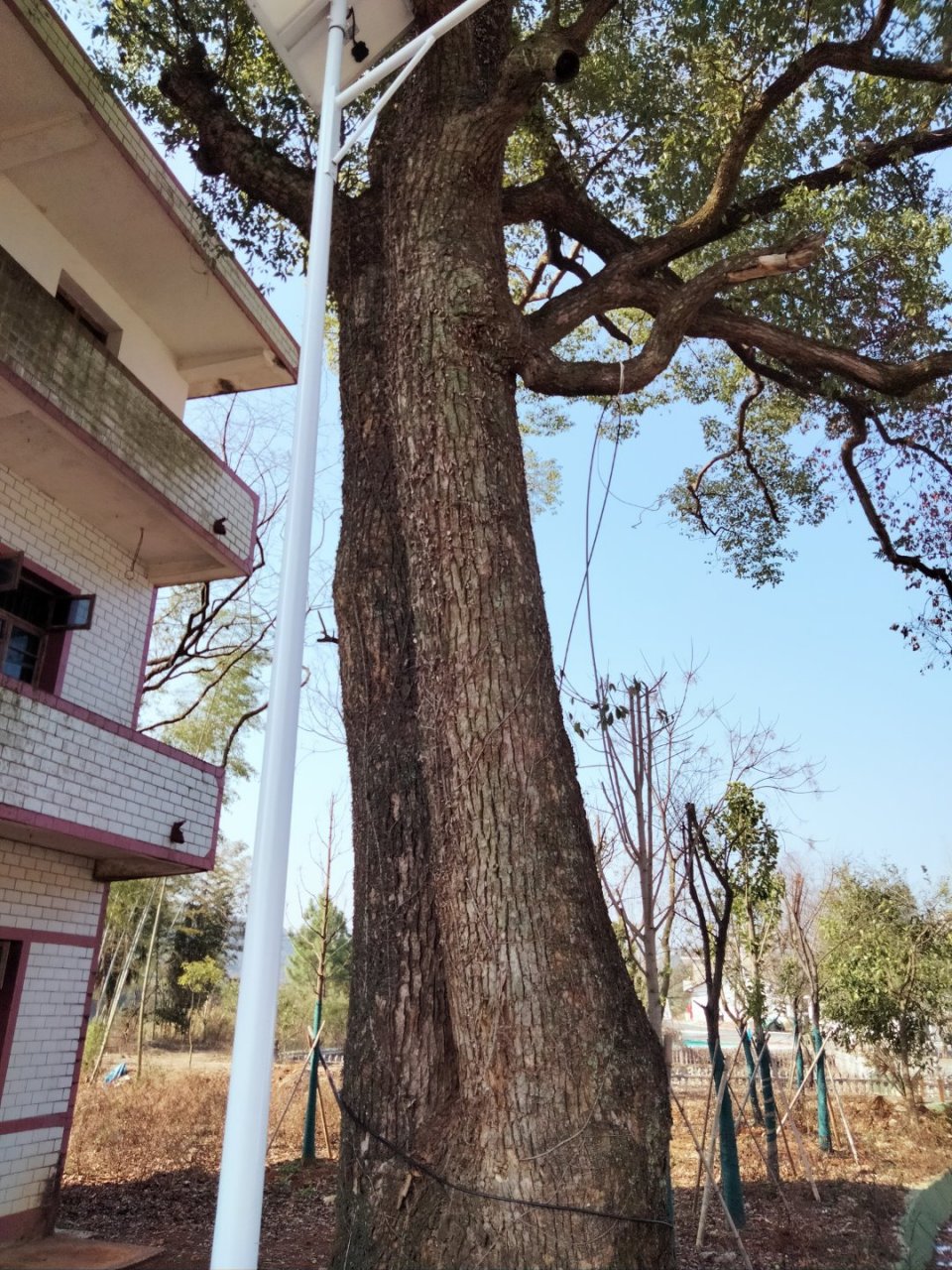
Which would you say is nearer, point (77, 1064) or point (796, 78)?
point (796, 78)

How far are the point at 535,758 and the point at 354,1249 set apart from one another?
186cm

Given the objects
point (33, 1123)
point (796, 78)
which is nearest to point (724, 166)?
point (796, 78)

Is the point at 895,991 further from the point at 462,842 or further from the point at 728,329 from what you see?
the point at 462,842

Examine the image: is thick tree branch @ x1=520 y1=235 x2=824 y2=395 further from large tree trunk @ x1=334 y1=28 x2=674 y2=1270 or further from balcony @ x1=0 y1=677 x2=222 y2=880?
balcony @ x1=0 y1=677 x2=222 y2=880

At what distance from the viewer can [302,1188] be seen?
31.1 ft

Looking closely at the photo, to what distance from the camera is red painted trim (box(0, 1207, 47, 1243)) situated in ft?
24.5

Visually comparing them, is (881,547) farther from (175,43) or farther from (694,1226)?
(175,43)

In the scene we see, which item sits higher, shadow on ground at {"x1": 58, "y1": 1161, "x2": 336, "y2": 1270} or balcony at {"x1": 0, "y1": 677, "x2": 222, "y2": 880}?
balcony at {"x1": 0, "y1": 677, "x2": 222, "y2": 880}

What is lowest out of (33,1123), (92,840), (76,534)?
(33,1123)

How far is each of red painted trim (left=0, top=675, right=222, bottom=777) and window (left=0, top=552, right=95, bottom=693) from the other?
0.63 meters

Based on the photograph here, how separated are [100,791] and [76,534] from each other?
8.46ft

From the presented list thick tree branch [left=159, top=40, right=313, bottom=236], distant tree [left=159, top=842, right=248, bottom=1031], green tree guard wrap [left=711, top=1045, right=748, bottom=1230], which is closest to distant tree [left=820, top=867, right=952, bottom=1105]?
green tree guard wrap [left=711, top=1045, right=748, bottom=1230]

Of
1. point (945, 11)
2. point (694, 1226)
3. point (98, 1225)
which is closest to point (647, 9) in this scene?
point (945, 11)

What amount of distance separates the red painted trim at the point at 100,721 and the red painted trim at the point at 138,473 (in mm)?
1987
